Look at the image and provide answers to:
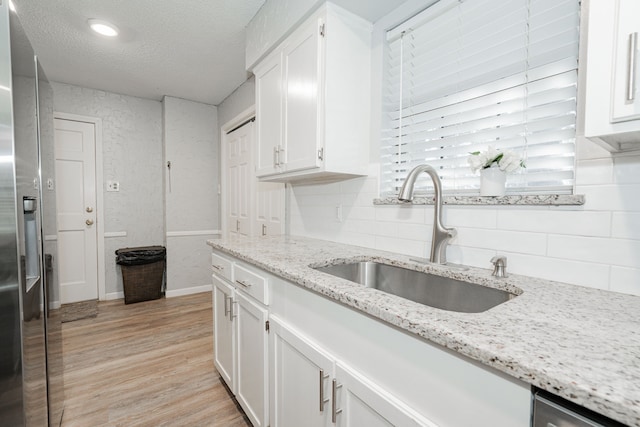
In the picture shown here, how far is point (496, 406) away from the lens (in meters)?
0.57

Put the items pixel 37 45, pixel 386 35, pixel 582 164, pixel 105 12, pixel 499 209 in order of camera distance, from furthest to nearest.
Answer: pixel 37 45 → pixel 105 12 → pixel 386 35 → pixel 499 209 → pixel 582 164

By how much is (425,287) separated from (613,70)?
0.92 metres

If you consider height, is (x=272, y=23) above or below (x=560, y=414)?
above

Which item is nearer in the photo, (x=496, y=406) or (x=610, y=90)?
(x=496, y=406)

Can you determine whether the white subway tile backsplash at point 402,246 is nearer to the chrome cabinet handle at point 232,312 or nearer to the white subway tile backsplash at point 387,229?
the white subway tile backsplash at point 387,229

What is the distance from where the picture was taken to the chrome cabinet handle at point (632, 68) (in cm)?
64

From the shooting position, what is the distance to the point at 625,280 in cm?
90

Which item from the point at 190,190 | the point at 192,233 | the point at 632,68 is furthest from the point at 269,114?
the point at 192,233

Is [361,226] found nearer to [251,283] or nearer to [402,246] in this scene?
[402,246]

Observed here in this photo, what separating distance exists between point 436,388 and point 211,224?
3.78 meters

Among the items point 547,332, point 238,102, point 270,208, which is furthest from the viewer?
point 238,102

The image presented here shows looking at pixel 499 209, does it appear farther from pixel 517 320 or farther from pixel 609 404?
pixel 609 404

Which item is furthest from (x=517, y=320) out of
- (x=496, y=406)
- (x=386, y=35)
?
(x=386, y=35)

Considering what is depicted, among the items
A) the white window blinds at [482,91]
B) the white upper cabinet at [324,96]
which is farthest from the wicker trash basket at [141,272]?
the white window blinds at [482,91]
